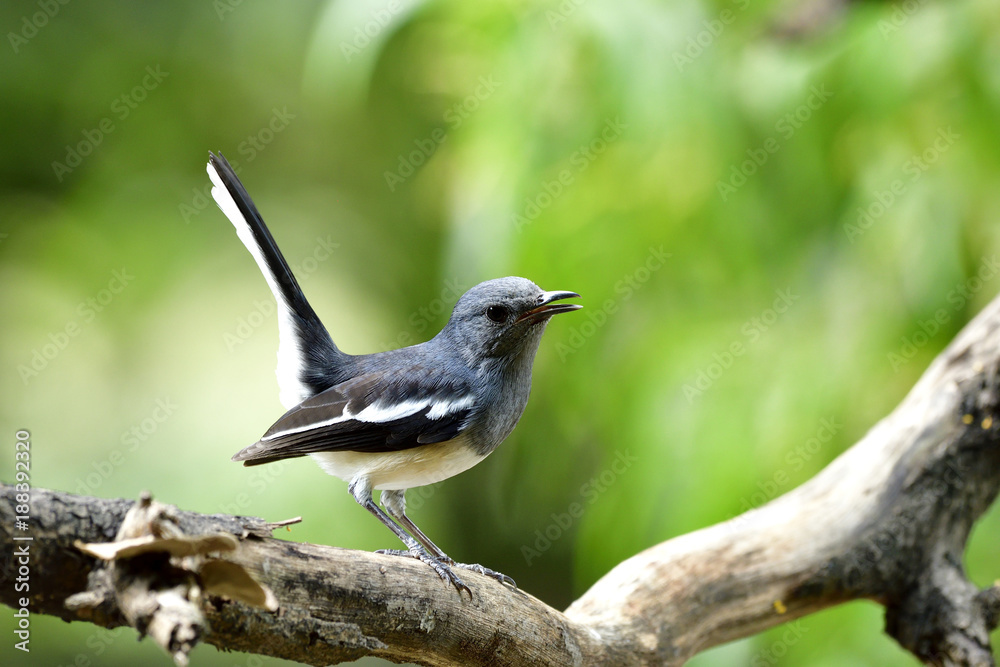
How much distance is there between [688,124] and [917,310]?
1.22 metres

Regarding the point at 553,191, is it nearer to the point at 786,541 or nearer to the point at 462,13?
the point at 462,13

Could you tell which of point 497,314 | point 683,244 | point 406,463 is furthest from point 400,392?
point 683,244

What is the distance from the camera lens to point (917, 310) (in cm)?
325

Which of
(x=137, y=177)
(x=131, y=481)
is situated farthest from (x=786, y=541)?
(x=137, y=177)

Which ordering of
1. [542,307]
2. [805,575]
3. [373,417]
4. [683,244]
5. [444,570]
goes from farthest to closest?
[683,244]
[805,575]
[542,307]
[373,417]
[444,570]

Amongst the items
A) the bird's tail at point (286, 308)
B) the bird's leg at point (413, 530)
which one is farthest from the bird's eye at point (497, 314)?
the bird's leg at point (413, 530)

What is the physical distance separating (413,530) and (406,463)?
22 centimetres

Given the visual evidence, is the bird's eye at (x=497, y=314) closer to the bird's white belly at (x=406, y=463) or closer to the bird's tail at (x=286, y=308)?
the bird's white belly at (x=406, y=463)

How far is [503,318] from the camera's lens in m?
2.04

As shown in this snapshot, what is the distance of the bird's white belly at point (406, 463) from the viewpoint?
6.29 ft

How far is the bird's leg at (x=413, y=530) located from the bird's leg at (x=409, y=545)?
0.07 ft

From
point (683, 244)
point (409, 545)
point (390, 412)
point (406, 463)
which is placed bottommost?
point (409, 545)

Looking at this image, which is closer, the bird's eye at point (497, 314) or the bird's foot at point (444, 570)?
the bird's foot at point (444, 570)

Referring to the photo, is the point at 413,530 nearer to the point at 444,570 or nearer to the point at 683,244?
the point at 444,570
